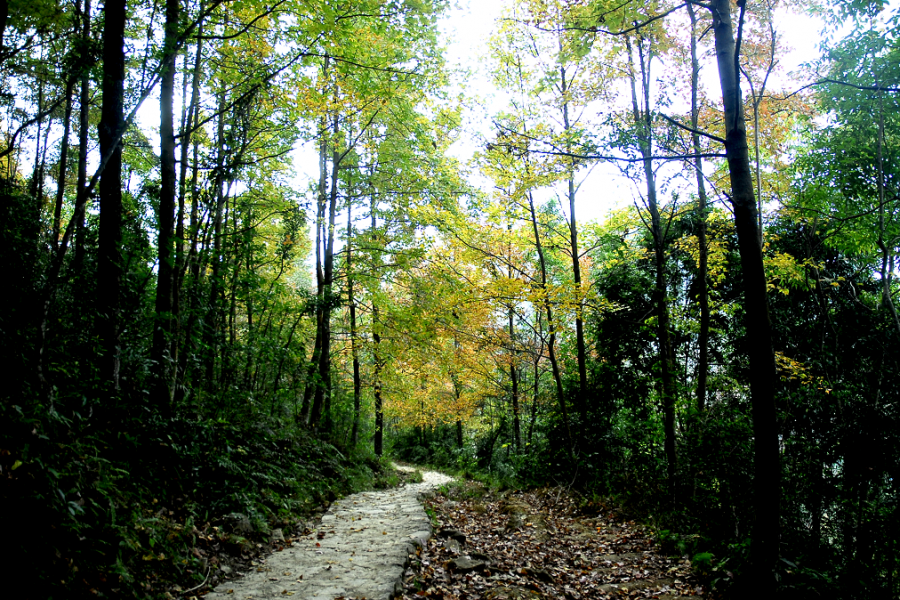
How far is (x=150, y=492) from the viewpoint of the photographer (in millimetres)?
4555

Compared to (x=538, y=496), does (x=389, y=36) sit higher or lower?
higher

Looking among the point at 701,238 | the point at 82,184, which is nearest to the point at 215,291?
the point at 82,184

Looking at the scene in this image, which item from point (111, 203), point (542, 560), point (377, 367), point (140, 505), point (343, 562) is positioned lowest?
point (542, 560)

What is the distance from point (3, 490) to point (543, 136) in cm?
866

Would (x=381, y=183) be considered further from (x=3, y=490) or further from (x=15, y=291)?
(x=3, y=490)

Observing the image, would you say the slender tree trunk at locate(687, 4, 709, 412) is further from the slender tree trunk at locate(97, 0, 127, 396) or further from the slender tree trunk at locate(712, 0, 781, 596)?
the slender tree trunk at locate(97, 0, 127, 396)

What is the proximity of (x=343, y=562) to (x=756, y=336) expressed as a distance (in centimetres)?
465

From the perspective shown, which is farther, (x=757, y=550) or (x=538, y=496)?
(x=538, y=496)

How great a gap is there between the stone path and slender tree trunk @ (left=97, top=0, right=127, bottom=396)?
2517 mm

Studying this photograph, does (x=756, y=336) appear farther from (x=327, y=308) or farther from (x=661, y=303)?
(x=327, y=308)

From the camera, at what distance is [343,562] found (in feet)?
16.0

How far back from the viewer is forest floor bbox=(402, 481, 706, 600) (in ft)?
15.6

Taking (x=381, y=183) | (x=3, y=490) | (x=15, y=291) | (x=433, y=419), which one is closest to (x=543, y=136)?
(x=381, y=183)

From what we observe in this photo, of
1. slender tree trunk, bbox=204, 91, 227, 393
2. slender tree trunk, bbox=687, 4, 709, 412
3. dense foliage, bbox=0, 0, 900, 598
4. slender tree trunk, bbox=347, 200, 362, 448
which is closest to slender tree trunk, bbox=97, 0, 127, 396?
dense foliage, bbox=0, 0, 900, 598
